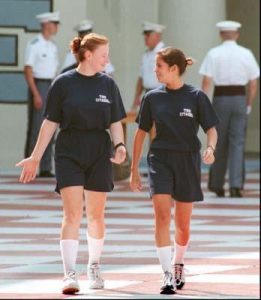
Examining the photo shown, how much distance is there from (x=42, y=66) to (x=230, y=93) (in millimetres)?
3309

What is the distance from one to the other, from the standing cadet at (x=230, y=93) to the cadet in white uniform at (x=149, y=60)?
9.28 feet

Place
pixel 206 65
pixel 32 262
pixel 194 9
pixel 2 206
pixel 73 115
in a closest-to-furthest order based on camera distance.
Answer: pixel 73 115
pixel 32 262
pixel 2 206
pixel 206 65
pixel 194 9

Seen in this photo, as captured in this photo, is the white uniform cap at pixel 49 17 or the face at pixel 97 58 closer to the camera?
the face at pixel 97 58

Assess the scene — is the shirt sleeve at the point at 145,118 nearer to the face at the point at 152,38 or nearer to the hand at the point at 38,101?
the hand at the point at 38,101

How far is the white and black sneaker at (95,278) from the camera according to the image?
9.55m

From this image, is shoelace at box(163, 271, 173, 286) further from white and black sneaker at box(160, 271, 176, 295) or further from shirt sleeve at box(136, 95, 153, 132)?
shirt sleeve at box(136, 95, 153, 132)

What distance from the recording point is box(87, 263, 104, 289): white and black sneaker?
376 inches

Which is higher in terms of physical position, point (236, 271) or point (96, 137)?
point (96, 137)

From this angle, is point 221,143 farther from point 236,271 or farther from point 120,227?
point 236,271

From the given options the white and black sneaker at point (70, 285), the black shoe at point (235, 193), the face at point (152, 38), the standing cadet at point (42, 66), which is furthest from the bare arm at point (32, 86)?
the white and black sneaker at point (70, 285)

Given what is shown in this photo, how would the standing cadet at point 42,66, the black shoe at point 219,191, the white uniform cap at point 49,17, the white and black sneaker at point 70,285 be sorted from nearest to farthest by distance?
the white and black sneaker at point 70,285, the black shoe at point 219,191, the standing cadet at point 42,66, the white uniform cap at point 49,17

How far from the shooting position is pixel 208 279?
10109 millimetres

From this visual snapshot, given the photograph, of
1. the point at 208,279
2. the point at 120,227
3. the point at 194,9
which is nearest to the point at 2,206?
the point at 120,227

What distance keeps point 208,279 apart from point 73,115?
145 cm
